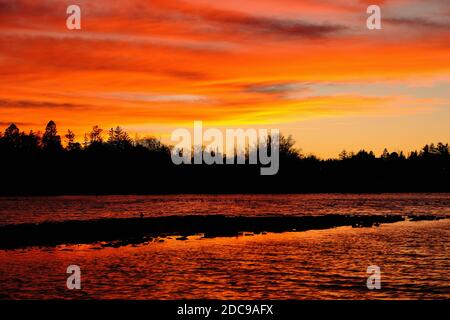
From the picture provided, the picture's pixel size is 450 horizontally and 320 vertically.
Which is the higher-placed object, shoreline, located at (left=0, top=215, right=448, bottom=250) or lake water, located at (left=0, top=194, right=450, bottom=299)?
shoreline, located at (left=0, top=215, right=448, bottom=250)

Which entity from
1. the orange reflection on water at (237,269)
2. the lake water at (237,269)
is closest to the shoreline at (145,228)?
the lake water at (237,269)

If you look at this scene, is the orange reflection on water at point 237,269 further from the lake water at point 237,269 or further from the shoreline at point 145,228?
the shoreline at point 145,228

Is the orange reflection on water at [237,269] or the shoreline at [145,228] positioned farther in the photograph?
the shoreline at [145,228]

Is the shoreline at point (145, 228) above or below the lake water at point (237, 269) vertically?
above

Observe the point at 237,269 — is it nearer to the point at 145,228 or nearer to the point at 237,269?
the point at 237,269

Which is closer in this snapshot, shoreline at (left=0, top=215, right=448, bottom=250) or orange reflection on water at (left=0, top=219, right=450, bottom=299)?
orange reflection on water at (left=0, top=219, right=450, bottom=299)

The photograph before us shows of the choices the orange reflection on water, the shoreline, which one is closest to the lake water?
the orange reflection on water

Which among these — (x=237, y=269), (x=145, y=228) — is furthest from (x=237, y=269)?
(x=145, y=228)

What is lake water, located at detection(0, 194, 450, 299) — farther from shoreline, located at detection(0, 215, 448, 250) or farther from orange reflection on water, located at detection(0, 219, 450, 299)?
shoreline, located at detection(0, 215, 448, 250)

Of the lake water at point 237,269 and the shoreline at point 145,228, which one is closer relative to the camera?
the lake water at point 237,269

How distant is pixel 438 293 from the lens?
112 feet
